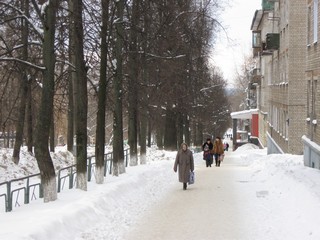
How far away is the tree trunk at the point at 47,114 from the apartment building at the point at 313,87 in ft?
32.5

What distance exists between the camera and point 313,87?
65.5 feet

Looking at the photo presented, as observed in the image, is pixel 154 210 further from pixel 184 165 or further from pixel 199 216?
pixel 184 165

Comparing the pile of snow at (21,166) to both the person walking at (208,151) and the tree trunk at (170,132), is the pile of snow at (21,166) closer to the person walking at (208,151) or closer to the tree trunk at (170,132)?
the person walking at (208,151)

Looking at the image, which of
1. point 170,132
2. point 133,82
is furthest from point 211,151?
point 170,132

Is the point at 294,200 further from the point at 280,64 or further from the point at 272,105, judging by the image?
the point at 272,105

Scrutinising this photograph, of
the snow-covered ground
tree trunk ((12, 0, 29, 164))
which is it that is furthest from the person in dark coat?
tree trunk ((12, 0, 29, 164))

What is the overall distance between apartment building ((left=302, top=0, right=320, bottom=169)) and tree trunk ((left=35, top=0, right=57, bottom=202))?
32.5 feet

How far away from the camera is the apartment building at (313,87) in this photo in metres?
18.8

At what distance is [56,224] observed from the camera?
809 centimetres

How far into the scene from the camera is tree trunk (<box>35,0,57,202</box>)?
37.2 feet

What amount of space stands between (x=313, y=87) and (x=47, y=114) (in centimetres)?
1169

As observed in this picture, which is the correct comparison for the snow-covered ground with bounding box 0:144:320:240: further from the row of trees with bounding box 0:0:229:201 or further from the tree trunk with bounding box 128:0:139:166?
the tree trunk with bounding box 128:0:139:166

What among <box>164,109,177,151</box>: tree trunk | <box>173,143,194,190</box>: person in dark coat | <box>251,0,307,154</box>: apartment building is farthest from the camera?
<box>164,109,177,151</box>: tree trunk

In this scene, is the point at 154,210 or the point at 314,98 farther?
the point at 314,98
